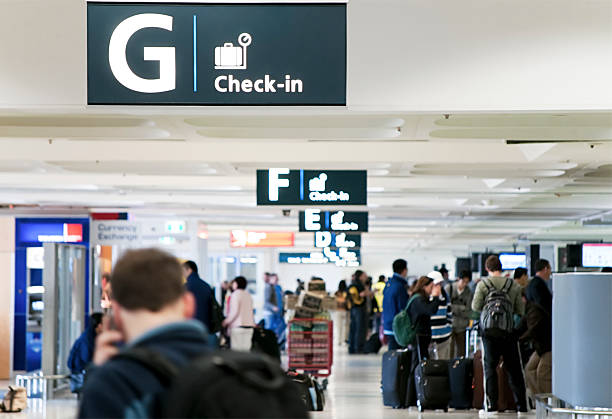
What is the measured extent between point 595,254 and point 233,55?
11162 millimetres

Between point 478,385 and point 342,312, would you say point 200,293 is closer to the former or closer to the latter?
point 478,385

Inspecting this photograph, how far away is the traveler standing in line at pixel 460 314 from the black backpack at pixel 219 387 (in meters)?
12.7

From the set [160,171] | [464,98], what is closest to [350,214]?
[160,171]

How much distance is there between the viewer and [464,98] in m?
5.79

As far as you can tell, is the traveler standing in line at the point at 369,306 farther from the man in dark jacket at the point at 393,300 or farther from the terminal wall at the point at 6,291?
the man in dark jacket at the point at 393,300

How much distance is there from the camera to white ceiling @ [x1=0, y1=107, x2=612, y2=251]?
9.15m

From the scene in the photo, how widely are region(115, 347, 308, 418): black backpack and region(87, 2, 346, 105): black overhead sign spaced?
11.7 feet

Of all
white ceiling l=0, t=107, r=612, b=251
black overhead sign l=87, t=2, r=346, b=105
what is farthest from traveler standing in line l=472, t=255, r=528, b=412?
black overhead sign l=87, t=2, r=346, b=105

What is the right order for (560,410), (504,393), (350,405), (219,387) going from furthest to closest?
(350,405)
(504,393)
(560,410)
(219,387)

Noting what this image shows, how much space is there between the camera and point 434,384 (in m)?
10.6

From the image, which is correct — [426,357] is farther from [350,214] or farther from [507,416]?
[350,214]

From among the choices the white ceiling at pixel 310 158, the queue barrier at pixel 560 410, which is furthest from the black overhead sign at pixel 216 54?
the queue barrier at pixel 560 410

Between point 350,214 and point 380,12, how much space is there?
348 inches

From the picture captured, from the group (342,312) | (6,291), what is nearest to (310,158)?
(6,291)
